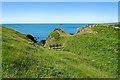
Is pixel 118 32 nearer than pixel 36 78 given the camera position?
No

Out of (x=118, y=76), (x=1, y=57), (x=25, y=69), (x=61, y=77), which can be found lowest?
(x=118, y=76)

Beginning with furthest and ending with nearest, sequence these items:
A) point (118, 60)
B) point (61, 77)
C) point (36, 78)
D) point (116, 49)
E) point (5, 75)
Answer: point (116, 49), point (118, 60), point (61, 77), point (36, 78), point (5, 75)

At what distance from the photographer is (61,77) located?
28.7 ft

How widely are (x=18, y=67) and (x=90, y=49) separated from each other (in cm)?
2439

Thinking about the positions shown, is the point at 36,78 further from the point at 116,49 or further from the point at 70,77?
the point at 116,49

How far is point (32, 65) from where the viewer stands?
993 cm

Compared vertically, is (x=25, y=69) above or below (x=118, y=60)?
above

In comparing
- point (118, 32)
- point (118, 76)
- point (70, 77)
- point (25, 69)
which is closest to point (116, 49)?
point (118, 76)

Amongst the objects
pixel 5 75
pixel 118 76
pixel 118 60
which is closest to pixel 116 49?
pixel 118 60

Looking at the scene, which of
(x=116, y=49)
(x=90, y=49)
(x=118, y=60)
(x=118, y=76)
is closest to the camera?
(x=118, y=76)

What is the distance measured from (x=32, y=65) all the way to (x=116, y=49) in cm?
2463

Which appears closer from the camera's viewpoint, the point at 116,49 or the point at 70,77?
the point at 70,77

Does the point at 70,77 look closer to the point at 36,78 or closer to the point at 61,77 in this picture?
the point at 61,77

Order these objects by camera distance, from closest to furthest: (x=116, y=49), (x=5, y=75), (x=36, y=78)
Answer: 1. (x=5, y=75)
2. (x=36, y=78)
3. (x=116, y=49)
